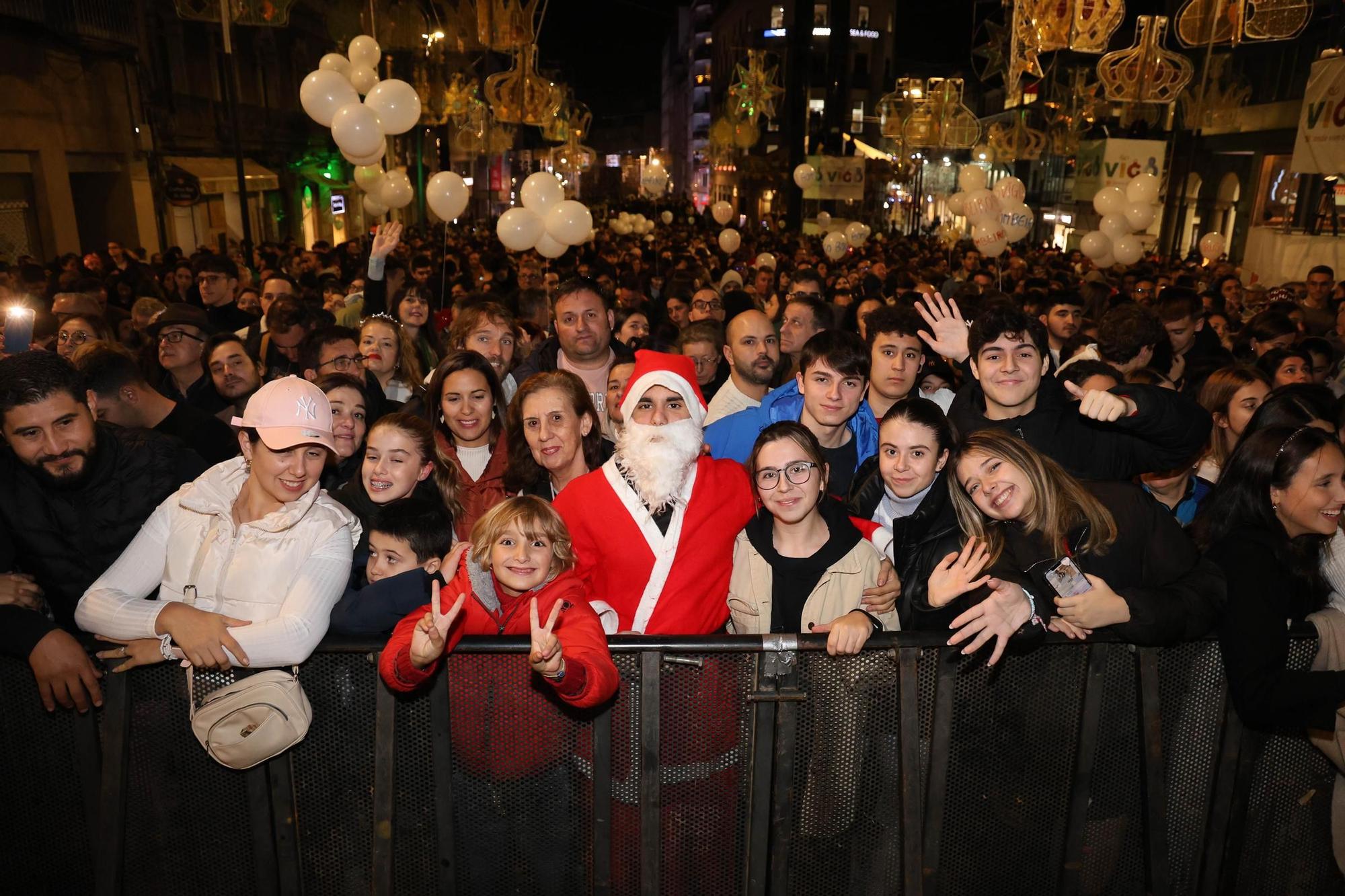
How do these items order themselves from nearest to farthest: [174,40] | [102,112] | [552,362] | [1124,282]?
[552,362]
[1124,282]
[102,112]
[174,40]

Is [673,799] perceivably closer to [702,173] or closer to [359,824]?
[359,824]

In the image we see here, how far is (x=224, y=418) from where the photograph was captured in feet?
15.8

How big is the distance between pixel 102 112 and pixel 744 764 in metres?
20.7

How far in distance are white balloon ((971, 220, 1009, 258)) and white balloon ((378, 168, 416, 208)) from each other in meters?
9.07

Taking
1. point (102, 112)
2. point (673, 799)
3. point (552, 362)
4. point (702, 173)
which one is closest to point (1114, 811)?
point (673, 799)

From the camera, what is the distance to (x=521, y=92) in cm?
1400

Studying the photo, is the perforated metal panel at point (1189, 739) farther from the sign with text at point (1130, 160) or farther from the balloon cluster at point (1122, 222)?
the sign with text at point (1130, 160)

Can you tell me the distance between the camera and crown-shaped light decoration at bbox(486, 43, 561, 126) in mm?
13969

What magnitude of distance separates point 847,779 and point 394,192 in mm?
13511

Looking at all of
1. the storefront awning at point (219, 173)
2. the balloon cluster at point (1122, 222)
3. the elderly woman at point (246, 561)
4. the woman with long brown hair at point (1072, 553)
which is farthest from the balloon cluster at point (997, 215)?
the storefront awning at point (219, 173)

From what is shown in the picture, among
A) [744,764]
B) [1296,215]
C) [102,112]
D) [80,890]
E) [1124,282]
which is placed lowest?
[80,890]

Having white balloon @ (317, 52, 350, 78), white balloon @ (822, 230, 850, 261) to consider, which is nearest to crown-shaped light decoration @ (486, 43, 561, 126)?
white balloon @ (317, 52, 350, 78)

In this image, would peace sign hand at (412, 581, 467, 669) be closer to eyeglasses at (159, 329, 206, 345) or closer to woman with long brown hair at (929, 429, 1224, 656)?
woman with long brown hair at (929, 429, 1224, 656)

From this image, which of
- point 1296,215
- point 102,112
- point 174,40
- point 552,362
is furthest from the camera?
point 1296,215
